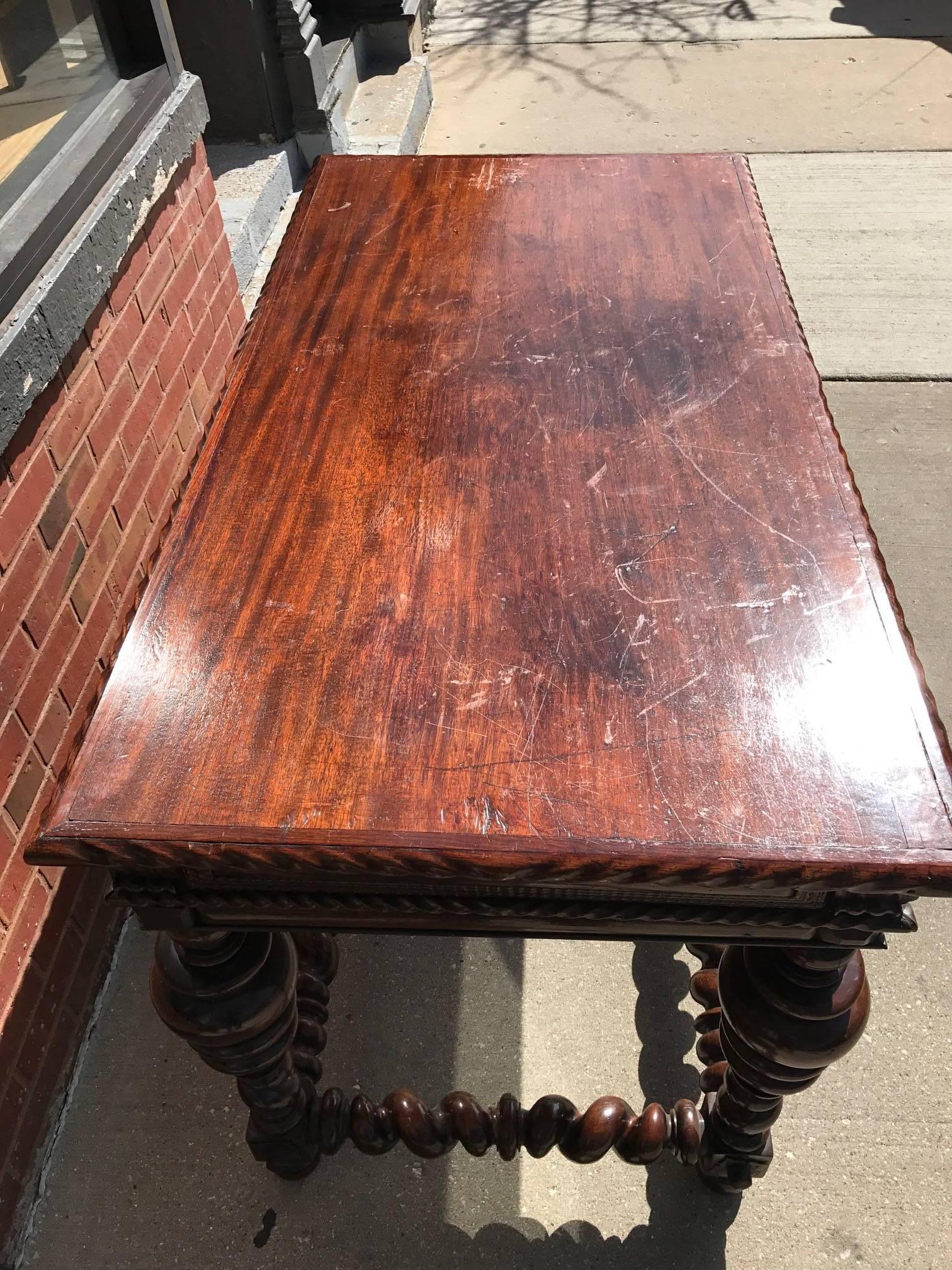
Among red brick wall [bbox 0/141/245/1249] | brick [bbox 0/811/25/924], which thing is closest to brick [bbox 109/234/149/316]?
red brick wall [bbox 0/141/245/1249]

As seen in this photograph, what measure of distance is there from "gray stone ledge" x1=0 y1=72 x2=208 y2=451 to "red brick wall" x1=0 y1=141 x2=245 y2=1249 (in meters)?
0.05

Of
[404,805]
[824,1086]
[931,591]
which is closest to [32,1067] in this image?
[404,805]

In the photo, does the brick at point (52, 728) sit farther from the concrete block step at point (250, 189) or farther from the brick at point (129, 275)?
the concrete block step at point (250, 189)

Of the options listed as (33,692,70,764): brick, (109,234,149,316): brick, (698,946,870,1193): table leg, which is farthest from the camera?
(109,234,149,316): brick

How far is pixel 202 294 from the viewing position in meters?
2.22

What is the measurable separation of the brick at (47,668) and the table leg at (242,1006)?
0.45m

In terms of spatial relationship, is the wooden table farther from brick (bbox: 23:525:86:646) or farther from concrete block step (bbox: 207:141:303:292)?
Result: concrete block step (bbox: 207:141:303:292)

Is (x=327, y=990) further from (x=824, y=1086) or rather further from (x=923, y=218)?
(x=923, y=218)

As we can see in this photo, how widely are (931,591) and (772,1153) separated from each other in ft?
4.78

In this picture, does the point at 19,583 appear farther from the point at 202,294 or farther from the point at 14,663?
the point at 202,294

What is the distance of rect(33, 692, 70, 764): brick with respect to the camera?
1513 mm

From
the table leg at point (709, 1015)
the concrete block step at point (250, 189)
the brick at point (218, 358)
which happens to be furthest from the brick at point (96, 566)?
the concrete block step at point (250, 189)

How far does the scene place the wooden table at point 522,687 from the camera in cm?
89

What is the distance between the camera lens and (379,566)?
1.12 m
